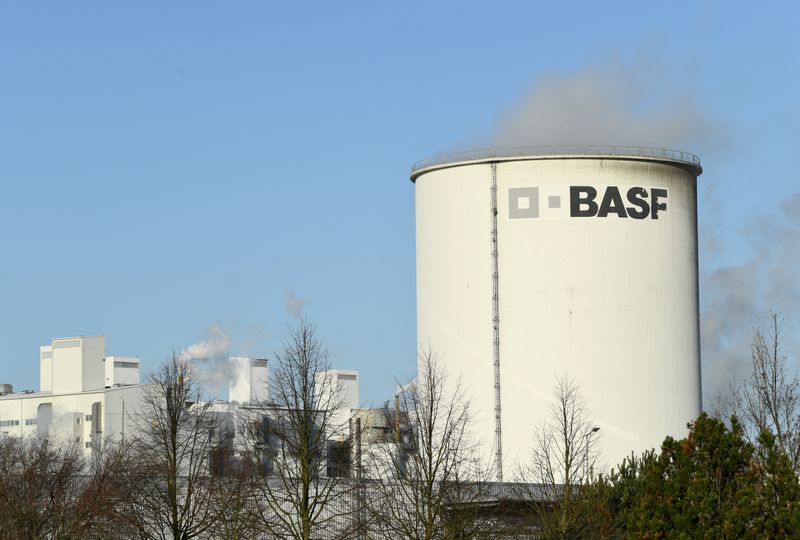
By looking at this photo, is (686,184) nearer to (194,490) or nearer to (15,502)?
(194,490)

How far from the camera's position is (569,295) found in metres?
48.2

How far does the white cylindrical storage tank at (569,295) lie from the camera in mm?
48219

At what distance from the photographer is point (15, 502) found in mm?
35594

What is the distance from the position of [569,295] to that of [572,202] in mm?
2998

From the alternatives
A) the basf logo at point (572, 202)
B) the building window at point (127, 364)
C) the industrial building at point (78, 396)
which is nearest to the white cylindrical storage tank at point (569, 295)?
the basf logo at point (572, 202)

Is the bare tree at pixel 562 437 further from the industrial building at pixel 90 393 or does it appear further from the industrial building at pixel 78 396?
the industrial building at pixel 78 396

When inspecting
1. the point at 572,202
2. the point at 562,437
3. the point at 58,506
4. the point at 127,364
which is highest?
the point at 572,202

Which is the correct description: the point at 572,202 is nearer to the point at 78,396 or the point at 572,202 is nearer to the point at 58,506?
the point at 58,506

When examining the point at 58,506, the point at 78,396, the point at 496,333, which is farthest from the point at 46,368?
the point at 58,506

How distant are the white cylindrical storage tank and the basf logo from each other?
32mm

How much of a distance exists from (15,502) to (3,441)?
119 ft

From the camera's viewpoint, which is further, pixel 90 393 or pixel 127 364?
pixel 127 364

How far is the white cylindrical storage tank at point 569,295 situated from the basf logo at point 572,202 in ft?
0.11

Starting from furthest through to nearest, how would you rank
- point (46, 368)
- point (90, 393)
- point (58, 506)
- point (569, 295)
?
point (46, 368) → point (90, 393) → point (569, 295) → point (58, 506)
